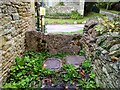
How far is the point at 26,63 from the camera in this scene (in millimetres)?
3883

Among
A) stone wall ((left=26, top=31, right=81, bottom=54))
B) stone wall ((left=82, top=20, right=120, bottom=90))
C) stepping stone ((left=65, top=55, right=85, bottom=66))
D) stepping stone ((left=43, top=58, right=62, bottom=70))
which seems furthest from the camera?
stone wall ((left=26, top=31, right=81, bottom=54))

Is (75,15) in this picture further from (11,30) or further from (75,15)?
(11,30)

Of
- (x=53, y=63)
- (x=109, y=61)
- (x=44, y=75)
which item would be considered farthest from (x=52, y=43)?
(x=109, y=61)

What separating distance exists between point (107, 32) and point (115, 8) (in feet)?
10.4

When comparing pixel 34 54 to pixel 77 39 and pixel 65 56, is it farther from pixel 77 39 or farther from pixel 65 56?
pixel 77 39

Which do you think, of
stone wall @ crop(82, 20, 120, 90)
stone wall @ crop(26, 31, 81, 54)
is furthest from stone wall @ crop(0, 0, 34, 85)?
stone wall @ crop(82, 20, 120, 90)

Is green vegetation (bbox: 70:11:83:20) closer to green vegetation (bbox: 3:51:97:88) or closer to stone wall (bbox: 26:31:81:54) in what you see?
stone wall (bbox: 26:31:81:54)

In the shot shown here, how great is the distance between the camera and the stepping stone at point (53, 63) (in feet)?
13.2

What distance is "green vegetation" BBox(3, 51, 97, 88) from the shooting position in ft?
10.6

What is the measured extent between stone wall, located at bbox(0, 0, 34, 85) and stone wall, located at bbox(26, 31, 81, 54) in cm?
33

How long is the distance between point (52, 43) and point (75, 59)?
0.94 meters

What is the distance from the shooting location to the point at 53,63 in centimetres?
→ 432

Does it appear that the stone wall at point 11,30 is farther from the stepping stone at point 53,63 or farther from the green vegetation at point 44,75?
the stepping stone at point 53,63

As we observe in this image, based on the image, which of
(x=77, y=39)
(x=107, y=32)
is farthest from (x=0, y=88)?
(x=77, y=39)
